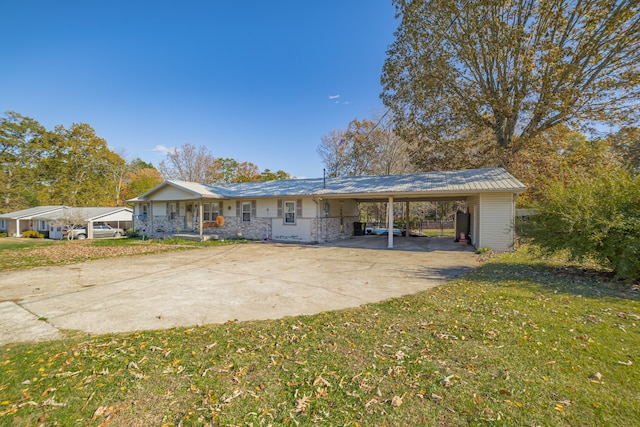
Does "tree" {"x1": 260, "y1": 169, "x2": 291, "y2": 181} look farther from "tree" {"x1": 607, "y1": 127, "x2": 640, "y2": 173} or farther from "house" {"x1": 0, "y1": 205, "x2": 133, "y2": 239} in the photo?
"tree" {"x1": 607, "y1": 127, "x2": 640, "y2": 173}

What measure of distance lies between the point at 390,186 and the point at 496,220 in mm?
4933

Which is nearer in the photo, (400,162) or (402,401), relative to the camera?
(402,401)

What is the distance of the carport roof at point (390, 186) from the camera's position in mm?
12266

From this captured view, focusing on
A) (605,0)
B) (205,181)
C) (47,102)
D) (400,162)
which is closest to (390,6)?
(605,0)

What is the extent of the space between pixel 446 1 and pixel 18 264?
20572 millimetres

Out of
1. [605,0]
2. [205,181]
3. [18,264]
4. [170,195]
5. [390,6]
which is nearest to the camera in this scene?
[18,264]

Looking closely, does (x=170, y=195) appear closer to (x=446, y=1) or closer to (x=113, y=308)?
(x=113, y=308)

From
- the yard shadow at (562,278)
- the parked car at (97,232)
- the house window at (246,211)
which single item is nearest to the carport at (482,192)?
the yard shadow at (562,278)

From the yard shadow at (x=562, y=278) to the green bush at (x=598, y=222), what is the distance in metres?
0.39

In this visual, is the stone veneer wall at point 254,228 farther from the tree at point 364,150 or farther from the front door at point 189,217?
the tree at point 364,150

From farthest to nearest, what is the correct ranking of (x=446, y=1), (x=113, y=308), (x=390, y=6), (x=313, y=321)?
(x=390, y=6)
(x=446, y=1)
(x=113, y=308)
(x=313, y=321)

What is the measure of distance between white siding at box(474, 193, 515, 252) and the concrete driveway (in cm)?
215

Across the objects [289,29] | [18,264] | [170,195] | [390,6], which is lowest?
[18,264]

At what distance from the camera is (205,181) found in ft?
119
